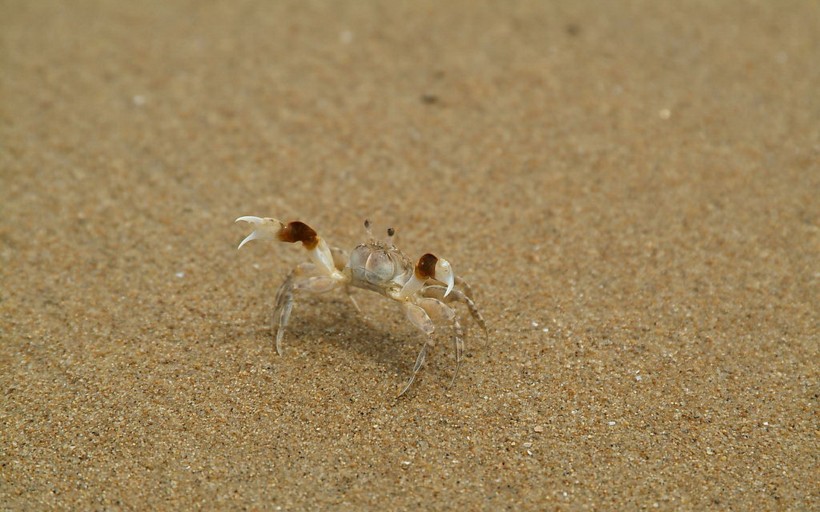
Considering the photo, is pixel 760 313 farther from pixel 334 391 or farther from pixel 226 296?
pixel 226 296

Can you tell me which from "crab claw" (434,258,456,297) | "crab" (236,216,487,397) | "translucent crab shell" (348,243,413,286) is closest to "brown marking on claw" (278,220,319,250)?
"crab" (236,216,487,397)

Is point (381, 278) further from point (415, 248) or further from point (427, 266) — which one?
point (415, 248)

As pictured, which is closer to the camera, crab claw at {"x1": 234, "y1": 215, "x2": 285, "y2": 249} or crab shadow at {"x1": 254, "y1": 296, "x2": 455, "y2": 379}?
crab claw at {"x1": 234, "y1": 215, "x2": 285, "y2": 249}

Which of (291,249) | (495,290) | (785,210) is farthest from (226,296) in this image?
(785,210)

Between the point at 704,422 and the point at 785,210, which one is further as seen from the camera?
the point at 785,210

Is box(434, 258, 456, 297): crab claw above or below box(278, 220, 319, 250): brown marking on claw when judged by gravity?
above

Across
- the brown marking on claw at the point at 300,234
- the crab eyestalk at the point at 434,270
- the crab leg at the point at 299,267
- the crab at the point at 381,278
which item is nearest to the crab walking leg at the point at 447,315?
the crab at the point at 381,278

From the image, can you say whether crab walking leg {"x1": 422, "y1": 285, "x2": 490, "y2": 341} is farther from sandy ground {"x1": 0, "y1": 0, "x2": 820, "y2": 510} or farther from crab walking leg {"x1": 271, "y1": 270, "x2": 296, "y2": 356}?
crab walking leg {"x1": 271, "y1": 270, "x2": 296, "y2": 356}

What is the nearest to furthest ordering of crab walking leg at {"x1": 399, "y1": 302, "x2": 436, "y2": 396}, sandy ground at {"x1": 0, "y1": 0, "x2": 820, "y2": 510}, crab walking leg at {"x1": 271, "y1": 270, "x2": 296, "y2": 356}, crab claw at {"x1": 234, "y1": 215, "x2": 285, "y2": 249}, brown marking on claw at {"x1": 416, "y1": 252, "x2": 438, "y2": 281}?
sandy ground at {"x1": 0, "y1": 0, "x2": 820, "y2": 510}
brown marking on claw at {"x1": 416, "y1": 252, "x2": 438, "y2": 281}
crab walking leg at {"x1": 399, "y1": 302, "x2": 436, "y2": 396}
crab claw at {"x1": 234, "y1": 215, "x2": 285, "y2": 249}
crab walking leg at {"x1": 271, "y1": 270, "x2": 296, "y2": 356}

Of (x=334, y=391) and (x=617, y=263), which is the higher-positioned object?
(x=617, y=263)
